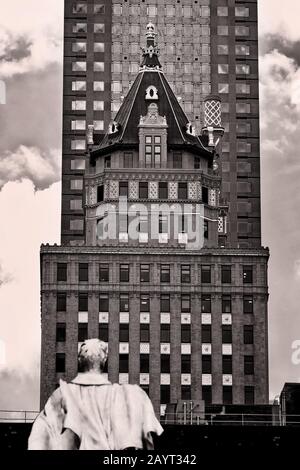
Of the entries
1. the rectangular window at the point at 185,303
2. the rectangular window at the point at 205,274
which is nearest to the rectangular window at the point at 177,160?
the rectangular window at the point at 205,274

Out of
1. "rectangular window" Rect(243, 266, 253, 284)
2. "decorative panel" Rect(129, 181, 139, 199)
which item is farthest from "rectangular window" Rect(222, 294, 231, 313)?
"decorative panel" Rect(129, 181, 139, 199)

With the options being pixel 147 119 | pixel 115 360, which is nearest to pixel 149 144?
pixel 147 119

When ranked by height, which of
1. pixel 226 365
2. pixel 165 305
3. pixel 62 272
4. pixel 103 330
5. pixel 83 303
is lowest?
pixel 226 365

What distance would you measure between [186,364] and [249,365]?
750 centimetres

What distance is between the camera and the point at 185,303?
7141 inches

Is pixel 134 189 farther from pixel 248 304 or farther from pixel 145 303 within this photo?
pixel 248 304

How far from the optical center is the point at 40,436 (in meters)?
43.7

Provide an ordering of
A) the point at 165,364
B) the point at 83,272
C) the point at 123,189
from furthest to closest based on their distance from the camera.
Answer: the point at 123,189
the point at 83,272
the point at 165,364

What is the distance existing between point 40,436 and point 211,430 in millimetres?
57947

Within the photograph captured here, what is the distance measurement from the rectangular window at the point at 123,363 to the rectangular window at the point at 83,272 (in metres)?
10.7

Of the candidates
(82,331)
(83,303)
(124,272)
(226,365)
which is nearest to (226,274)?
(226,365)
